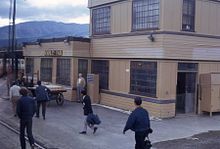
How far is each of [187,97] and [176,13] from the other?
445 cm

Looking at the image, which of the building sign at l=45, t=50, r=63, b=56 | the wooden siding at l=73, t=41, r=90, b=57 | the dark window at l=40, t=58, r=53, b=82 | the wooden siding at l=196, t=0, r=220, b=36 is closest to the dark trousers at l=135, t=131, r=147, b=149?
the wooden siding at l=196, t=0, r=220, b=36

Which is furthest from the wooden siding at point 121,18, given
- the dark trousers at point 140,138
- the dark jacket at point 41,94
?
the dark trousers at point 140,138

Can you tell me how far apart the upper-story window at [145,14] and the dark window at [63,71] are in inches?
240

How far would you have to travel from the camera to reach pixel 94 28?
2561 cm

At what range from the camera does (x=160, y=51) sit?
19312 mm

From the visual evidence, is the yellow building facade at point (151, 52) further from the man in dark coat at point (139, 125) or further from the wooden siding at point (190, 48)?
the man in dark coat at point (139, 125)

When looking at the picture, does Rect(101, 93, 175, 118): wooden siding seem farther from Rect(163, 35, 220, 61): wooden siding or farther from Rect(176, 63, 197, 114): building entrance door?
Rect(163, 35, 220, 61): wooden siding

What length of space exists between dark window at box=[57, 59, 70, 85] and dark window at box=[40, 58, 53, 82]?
4.24ft

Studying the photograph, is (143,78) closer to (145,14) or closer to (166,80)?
(166,80)

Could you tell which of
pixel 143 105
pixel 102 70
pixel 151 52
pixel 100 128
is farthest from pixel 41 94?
pixel 102 70

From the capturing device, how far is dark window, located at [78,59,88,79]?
82.7 feet

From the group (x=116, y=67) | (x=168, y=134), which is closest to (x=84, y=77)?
(x=116, y=67)

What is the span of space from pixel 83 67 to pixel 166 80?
24.3 feet

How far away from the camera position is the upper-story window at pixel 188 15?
20234 mm
